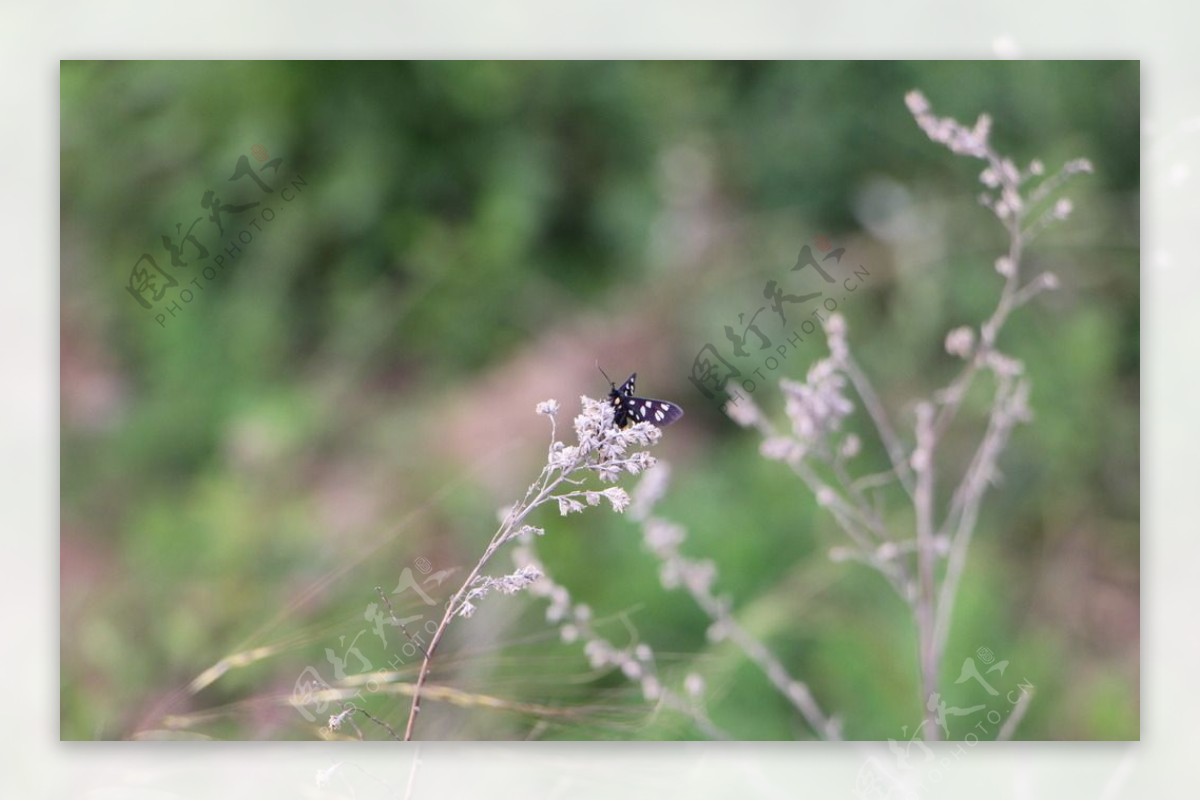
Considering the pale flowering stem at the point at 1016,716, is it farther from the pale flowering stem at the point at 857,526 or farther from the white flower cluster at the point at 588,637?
the white flower cluster at the point at 588,637

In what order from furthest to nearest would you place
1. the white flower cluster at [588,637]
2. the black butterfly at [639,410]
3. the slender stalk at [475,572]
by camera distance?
the white flower cluster at [588,637] → the black butterfly at [639,410] → the slender stalk at [475,572]

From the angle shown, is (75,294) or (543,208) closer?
(75,294)

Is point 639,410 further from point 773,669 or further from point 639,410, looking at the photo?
point 773,669

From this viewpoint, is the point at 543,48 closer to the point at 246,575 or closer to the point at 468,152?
the point at 468,152

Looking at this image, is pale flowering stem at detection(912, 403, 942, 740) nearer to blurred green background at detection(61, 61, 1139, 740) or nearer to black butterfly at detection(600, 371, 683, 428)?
blurred green background at detection(61, 61, 1139, 740)

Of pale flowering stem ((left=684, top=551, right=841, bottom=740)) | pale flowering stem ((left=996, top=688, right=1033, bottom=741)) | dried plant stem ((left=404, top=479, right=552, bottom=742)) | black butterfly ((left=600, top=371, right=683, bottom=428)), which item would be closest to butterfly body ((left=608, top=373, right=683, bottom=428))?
black butterfly ((left=600, top=371, right=683, bottom=428))

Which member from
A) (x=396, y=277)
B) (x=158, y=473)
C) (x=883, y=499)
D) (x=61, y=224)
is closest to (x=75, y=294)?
(x=61, y=224)

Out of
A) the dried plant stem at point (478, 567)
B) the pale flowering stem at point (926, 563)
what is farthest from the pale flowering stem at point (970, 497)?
the dried plant stem at point (478, 567)
